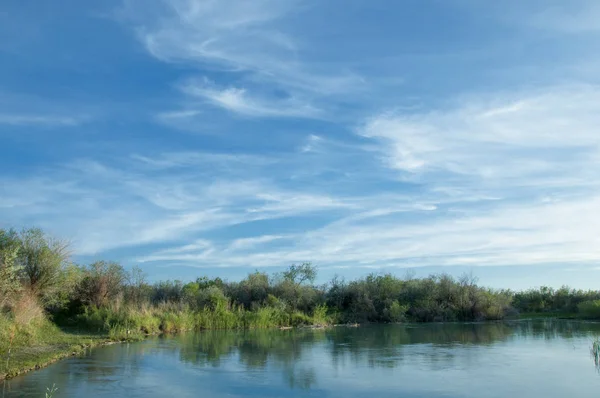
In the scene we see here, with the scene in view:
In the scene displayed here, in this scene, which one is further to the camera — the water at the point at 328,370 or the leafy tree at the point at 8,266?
the leafy tree at the point at 8,266

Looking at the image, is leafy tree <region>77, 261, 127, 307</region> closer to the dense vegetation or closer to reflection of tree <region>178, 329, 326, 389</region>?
the dense vegetation

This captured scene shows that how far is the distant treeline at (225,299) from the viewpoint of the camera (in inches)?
1064

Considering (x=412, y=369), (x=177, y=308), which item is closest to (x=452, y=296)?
(x=177, y=308)

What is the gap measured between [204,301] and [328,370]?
73.8 feet

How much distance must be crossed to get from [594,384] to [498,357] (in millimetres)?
5105

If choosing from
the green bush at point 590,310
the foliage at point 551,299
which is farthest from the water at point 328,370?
the foliage at point 551,299

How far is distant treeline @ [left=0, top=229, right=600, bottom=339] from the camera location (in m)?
27.0

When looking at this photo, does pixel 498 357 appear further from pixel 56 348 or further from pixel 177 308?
pixel 177 308

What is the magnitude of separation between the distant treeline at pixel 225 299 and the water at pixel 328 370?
4.70 metres

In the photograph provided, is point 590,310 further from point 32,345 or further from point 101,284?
point 32,345

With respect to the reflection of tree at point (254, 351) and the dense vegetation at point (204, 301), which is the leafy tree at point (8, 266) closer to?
the dense vegetation at point (204, 301)

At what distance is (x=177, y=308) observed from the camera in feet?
108

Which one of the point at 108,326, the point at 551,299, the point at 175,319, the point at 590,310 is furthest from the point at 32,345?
the point at 551,299

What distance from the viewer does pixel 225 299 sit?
3697 cm
